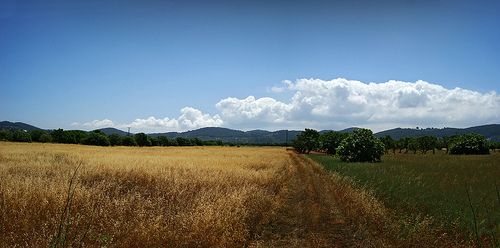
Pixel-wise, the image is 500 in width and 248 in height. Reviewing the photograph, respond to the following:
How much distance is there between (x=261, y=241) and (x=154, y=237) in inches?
118

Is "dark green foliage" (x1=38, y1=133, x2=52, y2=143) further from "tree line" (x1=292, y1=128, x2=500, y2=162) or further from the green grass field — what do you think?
the green grass field

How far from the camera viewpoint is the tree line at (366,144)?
5531cm

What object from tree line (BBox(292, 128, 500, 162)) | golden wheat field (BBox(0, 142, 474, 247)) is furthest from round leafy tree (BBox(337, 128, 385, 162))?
golden wheat field (BBox(0, 142, 474, 247))

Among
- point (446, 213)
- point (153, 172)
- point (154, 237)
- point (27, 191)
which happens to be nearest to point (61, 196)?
point (27, 191)

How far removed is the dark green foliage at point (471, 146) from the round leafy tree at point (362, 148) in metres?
42.6

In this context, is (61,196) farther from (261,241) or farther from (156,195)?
(261,241)

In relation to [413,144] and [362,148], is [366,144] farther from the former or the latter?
[413,144]

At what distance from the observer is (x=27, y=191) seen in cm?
1050

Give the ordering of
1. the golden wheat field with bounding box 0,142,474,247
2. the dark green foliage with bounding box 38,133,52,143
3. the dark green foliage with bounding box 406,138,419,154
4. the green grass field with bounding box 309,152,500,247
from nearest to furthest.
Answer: the golden wheat field with bounding box 0,142,474,247
the green grass field with bounding box 309,152,500,247
the dark green foliage with bounding box 38,133,52,143
the dark green foliage with bounding box 406,138,419,154

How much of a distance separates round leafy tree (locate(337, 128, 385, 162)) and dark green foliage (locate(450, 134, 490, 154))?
42.6 metres

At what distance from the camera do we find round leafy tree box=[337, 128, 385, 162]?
55.0 metres

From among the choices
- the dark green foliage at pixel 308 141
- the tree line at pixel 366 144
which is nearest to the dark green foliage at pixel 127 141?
the tree line at pixel 366 144

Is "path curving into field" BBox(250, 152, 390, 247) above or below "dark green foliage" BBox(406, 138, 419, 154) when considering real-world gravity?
below

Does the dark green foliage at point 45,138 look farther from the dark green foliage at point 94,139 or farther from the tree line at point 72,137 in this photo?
the dark green foliage at point 94,139
